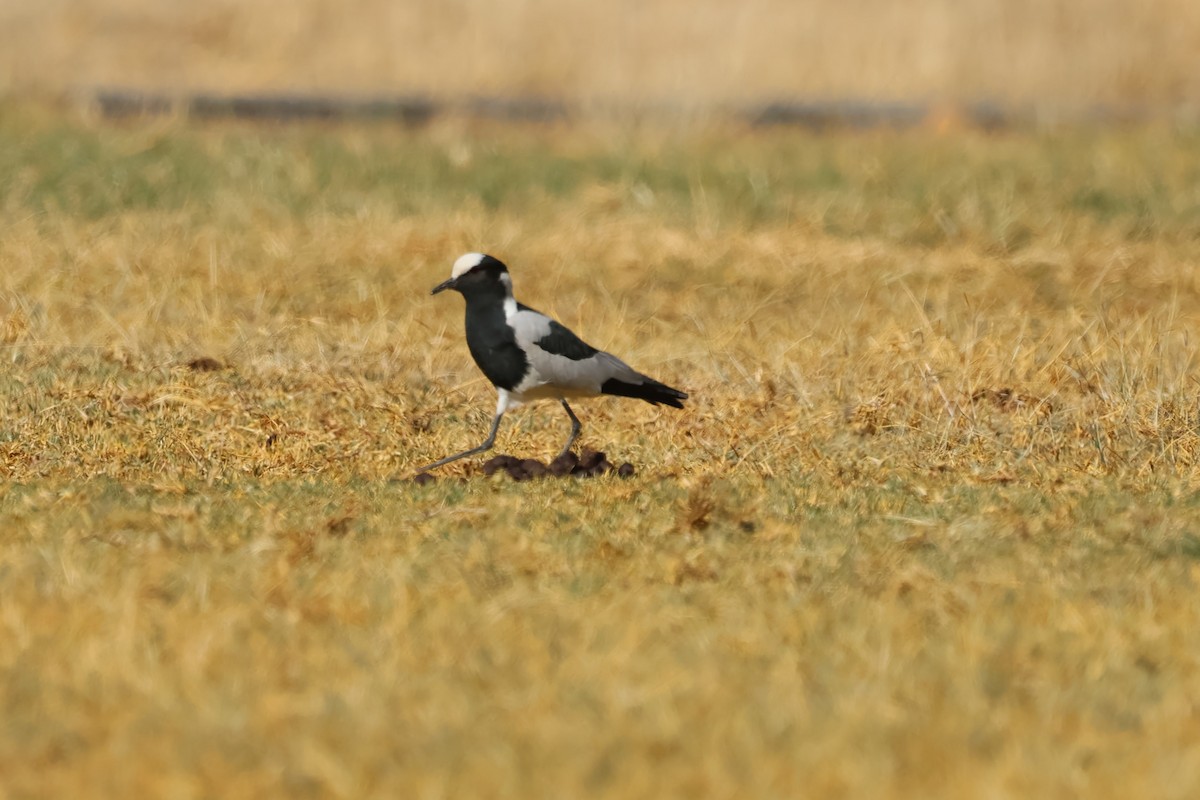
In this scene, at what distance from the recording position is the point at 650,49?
21.3 m

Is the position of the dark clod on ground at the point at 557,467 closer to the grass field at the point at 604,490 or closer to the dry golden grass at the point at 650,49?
the grass field at the point at 604,490

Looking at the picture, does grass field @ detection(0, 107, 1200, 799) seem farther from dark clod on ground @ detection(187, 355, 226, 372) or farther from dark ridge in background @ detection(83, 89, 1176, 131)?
dark ridge in background @ detection(83, 89, 1176, 131)

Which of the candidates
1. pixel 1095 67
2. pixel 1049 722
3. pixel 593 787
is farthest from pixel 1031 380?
pixel 1095 67

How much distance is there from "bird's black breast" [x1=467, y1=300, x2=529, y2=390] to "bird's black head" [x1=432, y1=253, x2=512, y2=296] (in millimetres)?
66

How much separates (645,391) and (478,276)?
834 mm

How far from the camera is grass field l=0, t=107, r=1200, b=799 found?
453cm

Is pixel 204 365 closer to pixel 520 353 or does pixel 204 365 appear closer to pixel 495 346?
pixel 495 346

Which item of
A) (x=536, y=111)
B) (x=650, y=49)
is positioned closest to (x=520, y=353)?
(x=536, y=111)

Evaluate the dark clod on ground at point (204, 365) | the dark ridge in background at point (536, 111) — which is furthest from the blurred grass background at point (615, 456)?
the dark ridge in background at point (536, 111)

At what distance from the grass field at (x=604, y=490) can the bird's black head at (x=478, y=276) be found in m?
0.76

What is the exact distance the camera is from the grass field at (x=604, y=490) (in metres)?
4.53

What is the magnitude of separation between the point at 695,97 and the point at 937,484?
1223cm

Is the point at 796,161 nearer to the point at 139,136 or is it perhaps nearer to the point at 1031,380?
the point at 139,136

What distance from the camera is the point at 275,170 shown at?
15664mm
